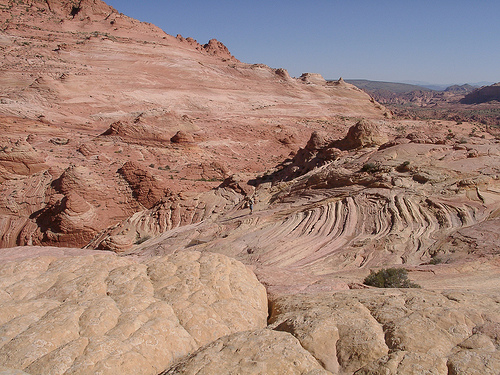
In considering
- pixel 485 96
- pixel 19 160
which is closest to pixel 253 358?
pixel 19 160

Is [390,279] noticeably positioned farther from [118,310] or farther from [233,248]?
[233,248]

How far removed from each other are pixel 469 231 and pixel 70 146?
2304 centimetres

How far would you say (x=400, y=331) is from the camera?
13.1ft

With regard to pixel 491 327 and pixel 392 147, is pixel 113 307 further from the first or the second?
pixel 392 147

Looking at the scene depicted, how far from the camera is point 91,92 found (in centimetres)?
3756

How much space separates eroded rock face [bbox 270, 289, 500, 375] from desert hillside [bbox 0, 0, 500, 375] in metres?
0.02

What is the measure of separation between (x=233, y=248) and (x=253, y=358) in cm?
751

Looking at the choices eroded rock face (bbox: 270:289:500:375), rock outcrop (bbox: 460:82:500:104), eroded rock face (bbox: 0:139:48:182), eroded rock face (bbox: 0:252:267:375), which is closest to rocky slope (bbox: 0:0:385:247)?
eroded rock face (bbox: 0:139:48:182)

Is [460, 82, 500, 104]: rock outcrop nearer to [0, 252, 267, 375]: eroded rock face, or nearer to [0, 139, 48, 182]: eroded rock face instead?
[0, 139, 48, 182]: eroded rock face

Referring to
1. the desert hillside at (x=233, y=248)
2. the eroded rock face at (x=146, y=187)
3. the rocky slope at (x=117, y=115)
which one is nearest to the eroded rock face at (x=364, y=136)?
the desert hillside at (x=233, y=248)

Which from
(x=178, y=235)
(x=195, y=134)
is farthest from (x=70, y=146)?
(x=178, y=235)

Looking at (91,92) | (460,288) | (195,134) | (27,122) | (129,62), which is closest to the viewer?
(460,288)

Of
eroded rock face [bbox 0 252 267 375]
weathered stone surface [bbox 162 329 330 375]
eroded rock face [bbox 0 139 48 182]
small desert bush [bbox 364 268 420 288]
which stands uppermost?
eroded rock face [bbox 0 139 48 182]

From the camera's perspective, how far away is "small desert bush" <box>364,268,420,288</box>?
6745 mm
